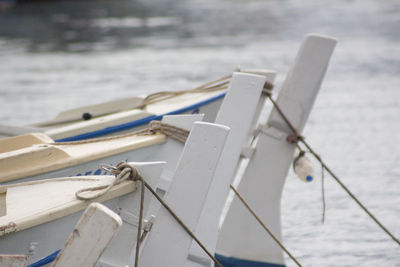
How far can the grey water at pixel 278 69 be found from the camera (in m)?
7.21

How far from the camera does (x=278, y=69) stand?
16016mm

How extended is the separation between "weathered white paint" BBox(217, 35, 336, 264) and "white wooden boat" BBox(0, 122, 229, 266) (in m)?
1.89

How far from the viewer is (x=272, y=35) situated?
2219 cm

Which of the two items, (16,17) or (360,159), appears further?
(16,17)

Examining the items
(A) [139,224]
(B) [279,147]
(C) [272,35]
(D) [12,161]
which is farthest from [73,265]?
(C) [272,35]

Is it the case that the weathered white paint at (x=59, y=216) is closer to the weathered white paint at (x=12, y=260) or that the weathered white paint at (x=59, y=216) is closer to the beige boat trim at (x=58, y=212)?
the beige boat trim at (x=58, y=212)

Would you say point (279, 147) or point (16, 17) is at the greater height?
point (279, 147)

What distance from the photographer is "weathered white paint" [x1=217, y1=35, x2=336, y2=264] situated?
5562 millimetres

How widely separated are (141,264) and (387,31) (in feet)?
62.9

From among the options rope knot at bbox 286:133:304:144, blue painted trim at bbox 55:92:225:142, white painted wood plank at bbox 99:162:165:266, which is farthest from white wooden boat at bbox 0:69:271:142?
white painted wood plank at bbox 99:162:165:266

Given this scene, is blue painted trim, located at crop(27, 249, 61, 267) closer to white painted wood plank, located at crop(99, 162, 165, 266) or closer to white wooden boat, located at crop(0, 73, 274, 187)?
white painted wood plank, located at crop(99, 162, 165, 266)

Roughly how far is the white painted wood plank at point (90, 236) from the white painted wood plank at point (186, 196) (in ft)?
1.69

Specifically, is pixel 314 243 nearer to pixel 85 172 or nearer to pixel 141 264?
pixel 85 172

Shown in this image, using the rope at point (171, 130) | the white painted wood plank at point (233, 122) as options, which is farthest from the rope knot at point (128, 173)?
the rope at point (171, 130)
